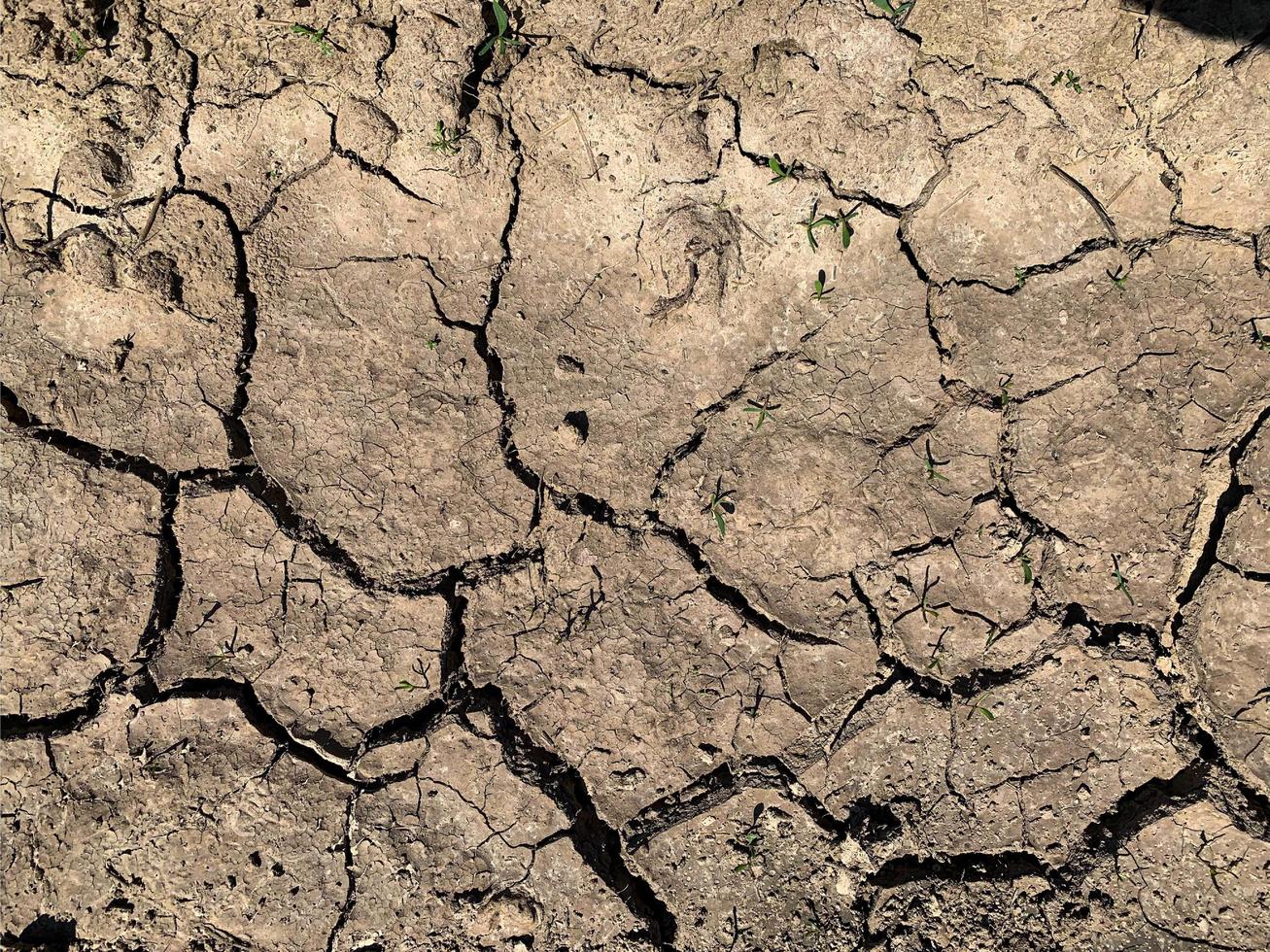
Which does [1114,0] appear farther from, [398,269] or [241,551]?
[241,551]

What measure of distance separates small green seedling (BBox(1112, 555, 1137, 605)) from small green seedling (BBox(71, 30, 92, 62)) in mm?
3393

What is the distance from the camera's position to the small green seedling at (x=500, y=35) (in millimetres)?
2484

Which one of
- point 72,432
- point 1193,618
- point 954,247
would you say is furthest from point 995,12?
point 72,432

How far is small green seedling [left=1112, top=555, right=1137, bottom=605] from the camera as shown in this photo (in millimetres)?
2443

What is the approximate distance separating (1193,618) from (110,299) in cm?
334

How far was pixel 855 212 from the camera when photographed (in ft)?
8.38

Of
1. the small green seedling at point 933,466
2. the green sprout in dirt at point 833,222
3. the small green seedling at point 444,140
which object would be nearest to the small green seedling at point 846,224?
the green sprout in dirt at point 833,222

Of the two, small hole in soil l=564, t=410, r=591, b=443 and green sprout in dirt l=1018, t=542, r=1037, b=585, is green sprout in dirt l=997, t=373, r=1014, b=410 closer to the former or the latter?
green sprout in dirt l=1018, t=542, r=1037, b=585

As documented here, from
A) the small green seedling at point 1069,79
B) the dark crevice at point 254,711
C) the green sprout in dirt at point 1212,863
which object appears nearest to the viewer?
the green sprout in dirt at point 1212,863

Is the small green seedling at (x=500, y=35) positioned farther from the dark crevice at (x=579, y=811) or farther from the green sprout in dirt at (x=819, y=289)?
the dark crevice at (x=579, y=811)

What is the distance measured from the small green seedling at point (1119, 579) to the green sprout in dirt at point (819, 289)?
45.7 inches

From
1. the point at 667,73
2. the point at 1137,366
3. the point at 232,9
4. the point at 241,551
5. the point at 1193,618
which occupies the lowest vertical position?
the point at 1193,618

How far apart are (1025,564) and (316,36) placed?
2653 millimetres

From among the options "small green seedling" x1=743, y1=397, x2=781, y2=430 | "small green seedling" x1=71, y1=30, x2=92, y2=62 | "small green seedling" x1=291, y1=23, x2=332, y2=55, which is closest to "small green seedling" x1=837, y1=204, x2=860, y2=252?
"small green seedling" x1=743, y1=397, x2=781, y2=430
